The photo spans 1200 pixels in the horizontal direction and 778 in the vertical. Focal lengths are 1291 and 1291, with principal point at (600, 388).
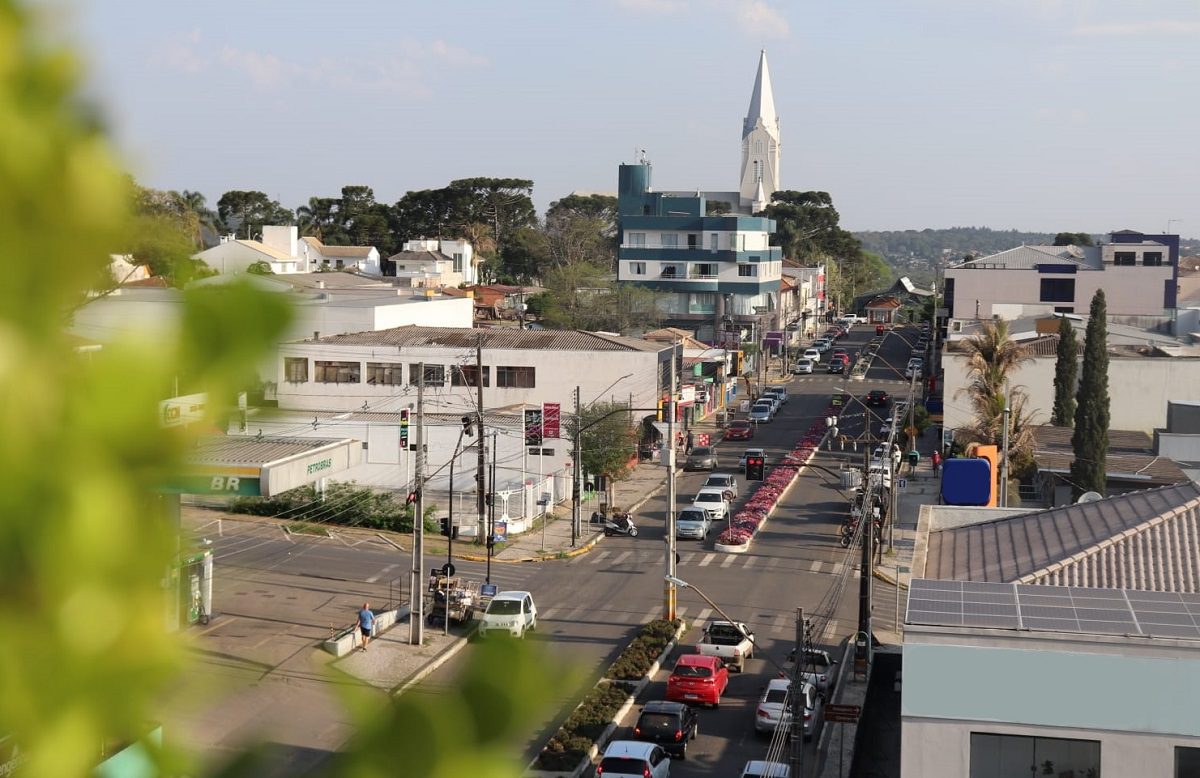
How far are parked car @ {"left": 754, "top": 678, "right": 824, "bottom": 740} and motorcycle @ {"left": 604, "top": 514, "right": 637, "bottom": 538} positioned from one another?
14054 millimetres

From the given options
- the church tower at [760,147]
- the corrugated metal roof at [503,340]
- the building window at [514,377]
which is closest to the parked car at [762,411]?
the corrugated metal roof at [503,340]

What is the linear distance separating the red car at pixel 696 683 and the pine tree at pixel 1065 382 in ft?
76.0

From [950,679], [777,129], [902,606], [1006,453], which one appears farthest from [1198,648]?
[777,129]

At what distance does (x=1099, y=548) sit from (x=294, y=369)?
48.8ft

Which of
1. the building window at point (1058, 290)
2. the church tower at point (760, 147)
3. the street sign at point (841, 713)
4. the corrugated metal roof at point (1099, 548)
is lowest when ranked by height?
the street sign at point (841, 713)

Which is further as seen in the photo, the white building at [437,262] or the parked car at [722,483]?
the white building at [437,262]

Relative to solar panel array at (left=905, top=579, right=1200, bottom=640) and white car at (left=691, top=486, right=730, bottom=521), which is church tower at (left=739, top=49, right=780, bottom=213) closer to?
white car at (left=691, top=486, right=730, bottom=521)

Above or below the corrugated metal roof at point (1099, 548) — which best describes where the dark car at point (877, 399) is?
below

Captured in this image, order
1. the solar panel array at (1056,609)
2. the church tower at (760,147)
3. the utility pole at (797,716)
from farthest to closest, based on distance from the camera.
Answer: the church tower at (760,147) → the utility pole at (797,716) → the solar panel array at (1056,609)

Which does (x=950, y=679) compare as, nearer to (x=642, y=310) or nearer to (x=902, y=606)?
(x=902, y=606)

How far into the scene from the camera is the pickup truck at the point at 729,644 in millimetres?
24594

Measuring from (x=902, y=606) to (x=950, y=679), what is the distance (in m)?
18.4

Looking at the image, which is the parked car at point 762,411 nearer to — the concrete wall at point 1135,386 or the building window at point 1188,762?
the concrete wall at point 1135,386

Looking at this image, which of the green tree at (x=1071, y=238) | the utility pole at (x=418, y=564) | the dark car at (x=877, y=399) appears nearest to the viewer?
the utility pole at (x=418, y=564)
